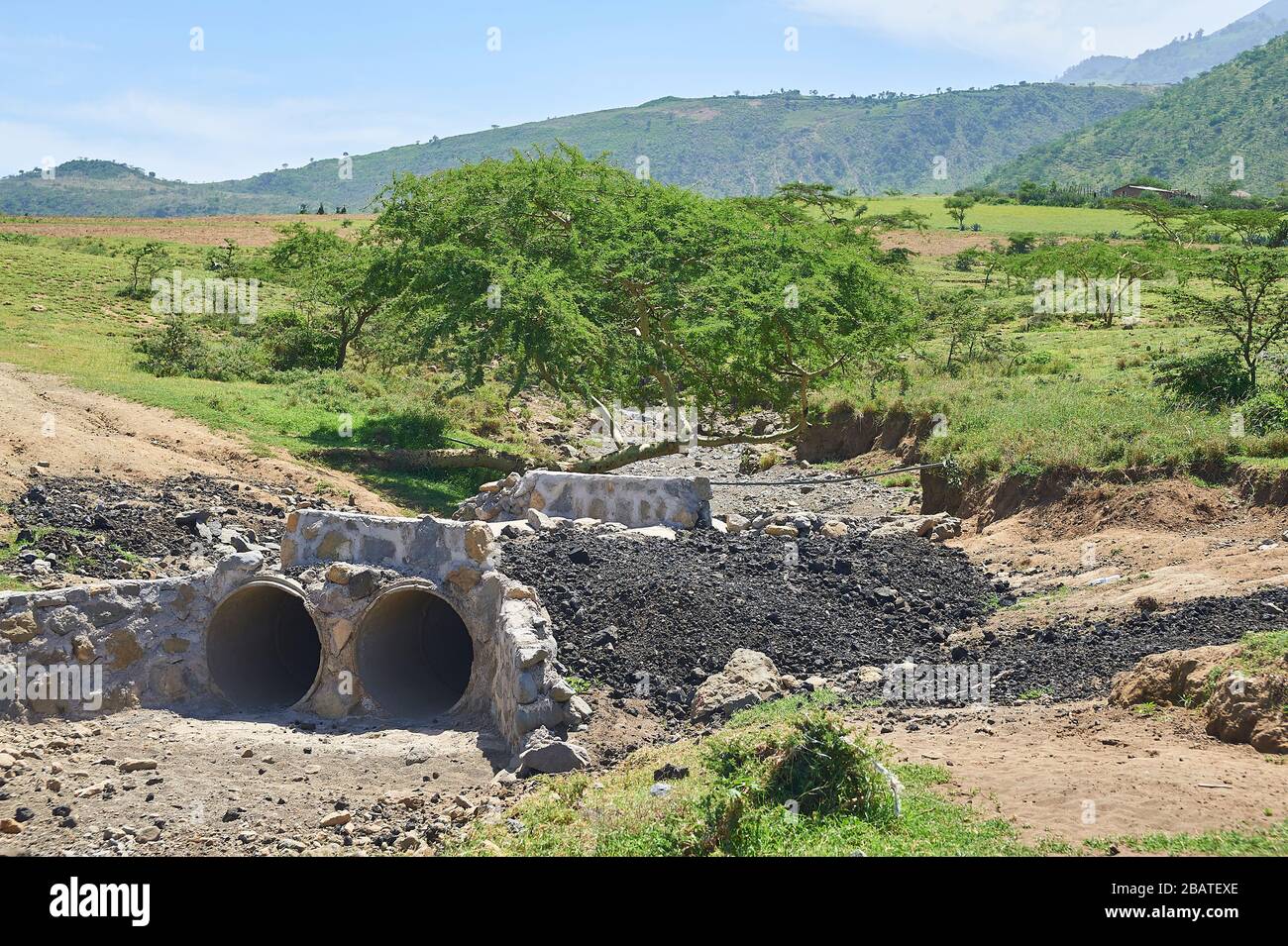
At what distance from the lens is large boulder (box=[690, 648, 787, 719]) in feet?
37.3

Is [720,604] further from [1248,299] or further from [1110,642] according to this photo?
[1248,299]

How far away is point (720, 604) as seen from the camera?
13227 mm

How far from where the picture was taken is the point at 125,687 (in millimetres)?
13023

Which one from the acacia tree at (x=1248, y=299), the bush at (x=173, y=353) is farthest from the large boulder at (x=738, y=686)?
the bush at (x=173, y=353)

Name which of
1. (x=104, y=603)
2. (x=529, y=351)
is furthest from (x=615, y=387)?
(x=104, y=603)

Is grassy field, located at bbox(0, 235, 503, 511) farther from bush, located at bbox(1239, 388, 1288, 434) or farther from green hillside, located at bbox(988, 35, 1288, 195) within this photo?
green hillside, located at bbox(988, 35, 1288, 195)

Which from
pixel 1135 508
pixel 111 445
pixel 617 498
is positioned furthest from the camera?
pixel 111 445

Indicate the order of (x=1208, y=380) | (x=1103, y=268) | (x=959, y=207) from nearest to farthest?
1. (x=1208, y=380)
2. (x=1103, y=268)
3. (x=959, y=207)

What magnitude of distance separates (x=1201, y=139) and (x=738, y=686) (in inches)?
4590

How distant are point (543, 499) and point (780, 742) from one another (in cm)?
737

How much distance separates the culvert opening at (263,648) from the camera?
45.0ft

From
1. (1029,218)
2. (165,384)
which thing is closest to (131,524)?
(165,384)
